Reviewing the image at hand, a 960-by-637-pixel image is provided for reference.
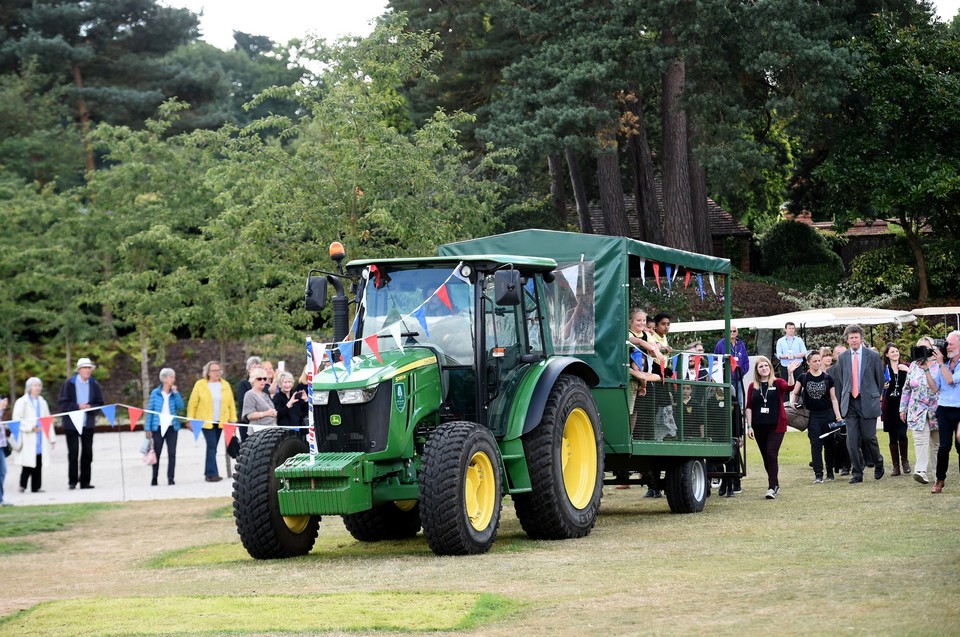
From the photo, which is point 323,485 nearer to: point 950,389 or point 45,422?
point 950,389

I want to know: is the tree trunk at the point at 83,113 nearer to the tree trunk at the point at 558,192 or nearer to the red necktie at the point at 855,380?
the tree trunk at the point at 558,192

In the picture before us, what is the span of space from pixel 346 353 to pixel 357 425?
767mm

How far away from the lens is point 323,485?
10984mm

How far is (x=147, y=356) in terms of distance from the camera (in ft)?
144

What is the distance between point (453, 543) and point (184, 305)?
28466 millimetres

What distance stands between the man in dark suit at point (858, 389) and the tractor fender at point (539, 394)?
17.8ft

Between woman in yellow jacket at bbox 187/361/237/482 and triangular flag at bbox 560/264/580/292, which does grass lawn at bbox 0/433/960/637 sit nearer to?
triangular flag at bbox 560/264/580/292

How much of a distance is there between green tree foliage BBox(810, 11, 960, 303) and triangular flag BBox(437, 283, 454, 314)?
26359mm

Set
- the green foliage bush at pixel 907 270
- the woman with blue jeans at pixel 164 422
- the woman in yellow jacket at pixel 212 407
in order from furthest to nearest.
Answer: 1. the green foliage bush at pixel 907 270
2. the woman in yellow jacket at pixel 212 407
3. the woman with blue jeans at pixel 164 422

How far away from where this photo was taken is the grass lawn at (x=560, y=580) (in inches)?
304

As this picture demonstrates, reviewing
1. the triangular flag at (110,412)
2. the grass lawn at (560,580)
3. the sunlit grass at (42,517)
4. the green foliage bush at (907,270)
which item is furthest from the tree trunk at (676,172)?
the grass lawn at (560,580)

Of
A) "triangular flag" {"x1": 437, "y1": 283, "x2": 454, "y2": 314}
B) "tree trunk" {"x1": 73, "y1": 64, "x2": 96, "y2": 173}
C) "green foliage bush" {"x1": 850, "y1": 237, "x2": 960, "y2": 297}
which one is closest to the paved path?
"triangular flag" {"x1": 437, "y1": 283, "x2": 454, "y2": 314}

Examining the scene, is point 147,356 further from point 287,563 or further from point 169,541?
point 287,563

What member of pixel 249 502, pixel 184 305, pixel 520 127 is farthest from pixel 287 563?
pixel 184 305
